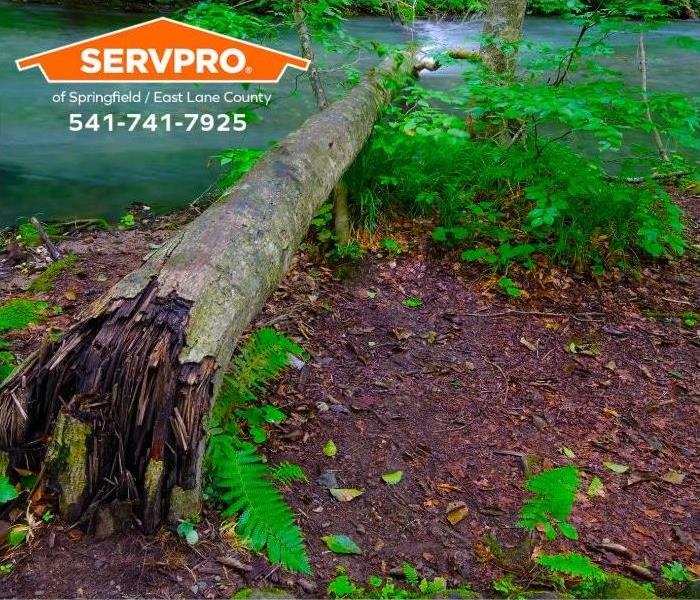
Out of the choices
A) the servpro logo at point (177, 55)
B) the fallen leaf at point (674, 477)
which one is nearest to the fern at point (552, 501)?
Answer: the fallen leaf at point (674, 477)

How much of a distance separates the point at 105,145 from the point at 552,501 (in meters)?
7.93

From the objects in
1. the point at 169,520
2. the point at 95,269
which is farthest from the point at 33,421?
the point at 95,269

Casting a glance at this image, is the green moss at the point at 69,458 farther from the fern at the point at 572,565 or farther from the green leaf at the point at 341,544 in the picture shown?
the fern at the point at 572,565

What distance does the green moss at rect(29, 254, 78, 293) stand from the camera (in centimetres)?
438

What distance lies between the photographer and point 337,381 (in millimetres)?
3512

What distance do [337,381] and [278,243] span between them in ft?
3.52

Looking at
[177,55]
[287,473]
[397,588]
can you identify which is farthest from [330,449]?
[177,55]

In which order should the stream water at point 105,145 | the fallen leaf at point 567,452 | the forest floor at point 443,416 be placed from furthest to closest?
the stream water at point 105,145
the fallen leaf at point 567,452
the forest floor at point 443,416

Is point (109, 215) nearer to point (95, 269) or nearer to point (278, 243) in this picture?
point (95, 269)

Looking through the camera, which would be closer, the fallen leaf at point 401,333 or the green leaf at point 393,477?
the green leaf at point 393,477

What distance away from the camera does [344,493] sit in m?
2.61

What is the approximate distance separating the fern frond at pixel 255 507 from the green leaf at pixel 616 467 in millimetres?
1801

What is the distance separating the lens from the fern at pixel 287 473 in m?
2.48

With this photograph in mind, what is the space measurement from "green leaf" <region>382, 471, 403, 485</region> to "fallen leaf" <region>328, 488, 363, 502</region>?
0.57 feet
